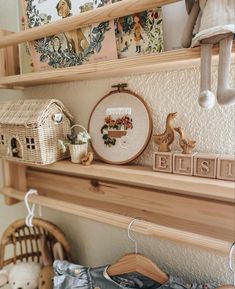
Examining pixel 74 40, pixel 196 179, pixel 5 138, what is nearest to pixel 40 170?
pixel 5 138

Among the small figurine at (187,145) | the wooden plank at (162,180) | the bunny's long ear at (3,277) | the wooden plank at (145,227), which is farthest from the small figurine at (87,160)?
the bunny's long ear at (3,277)

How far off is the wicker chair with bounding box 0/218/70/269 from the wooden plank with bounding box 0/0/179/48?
20.4 inches

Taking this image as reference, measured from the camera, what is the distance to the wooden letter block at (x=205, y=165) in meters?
0.51

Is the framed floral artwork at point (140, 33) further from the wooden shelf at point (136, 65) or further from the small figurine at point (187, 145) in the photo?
the small figurine at point (187, 145)

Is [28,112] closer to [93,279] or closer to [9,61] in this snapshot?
[9,61]

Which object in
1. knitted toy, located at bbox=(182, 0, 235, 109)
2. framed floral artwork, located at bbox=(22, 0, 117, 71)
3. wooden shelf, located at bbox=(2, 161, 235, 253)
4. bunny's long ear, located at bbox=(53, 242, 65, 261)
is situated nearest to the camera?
knitted toy, located at bbox=(182, 0, 235, 109)

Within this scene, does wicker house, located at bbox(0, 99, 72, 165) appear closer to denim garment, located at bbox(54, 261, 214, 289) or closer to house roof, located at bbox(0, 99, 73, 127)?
house roof, located at bbox(0, 99, 73, 127)

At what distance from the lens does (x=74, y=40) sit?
0.67 meters

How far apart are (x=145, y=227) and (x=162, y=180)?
13 cm

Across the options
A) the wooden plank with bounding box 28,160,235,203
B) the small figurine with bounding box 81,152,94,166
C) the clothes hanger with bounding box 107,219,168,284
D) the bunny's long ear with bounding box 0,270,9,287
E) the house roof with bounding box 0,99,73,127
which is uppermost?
the house roof with bounding box 0,99,73,127

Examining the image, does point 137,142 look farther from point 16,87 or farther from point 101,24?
point 16,87

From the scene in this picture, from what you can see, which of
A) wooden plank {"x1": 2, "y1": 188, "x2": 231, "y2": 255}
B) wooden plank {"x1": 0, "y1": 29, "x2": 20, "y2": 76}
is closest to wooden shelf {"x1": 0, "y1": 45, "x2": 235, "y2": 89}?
wooden plank {"x1": 0, "y1": 29, "x2": 20, "y2": 76}

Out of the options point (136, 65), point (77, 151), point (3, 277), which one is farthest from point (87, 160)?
point (3, 277)

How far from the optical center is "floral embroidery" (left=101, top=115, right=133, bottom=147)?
0.67 metres
